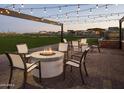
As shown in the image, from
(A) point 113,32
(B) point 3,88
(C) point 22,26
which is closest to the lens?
(B) point 3,88

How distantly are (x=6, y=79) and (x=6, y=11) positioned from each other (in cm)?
260

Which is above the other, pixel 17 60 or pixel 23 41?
pixel 23 41

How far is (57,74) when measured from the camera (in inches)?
153

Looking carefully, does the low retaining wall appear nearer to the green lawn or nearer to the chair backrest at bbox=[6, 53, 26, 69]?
the green lawn

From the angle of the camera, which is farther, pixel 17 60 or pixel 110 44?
pixel 110 44

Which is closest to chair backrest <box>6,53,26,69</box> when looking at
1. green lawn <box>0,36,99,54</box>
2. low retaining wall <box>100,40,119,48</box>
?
green lawn <box>0,36,99,54</box>

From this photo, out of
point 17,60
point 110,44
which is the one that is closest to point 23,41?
point 110,44

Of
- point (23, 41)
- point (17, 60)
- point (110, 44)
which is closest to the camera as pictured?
point (17, 60)

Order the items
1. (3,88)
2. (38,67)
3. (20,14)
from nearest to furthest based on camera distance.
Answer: (3,88), (38,67), (20,14)

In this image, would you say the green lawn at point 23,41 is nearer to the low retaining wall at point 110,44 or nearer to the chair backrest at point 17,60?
the chair backrest at point 17,60

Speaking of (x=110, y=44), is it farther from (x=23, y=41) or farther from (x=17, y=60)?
(x=23, y=41)
